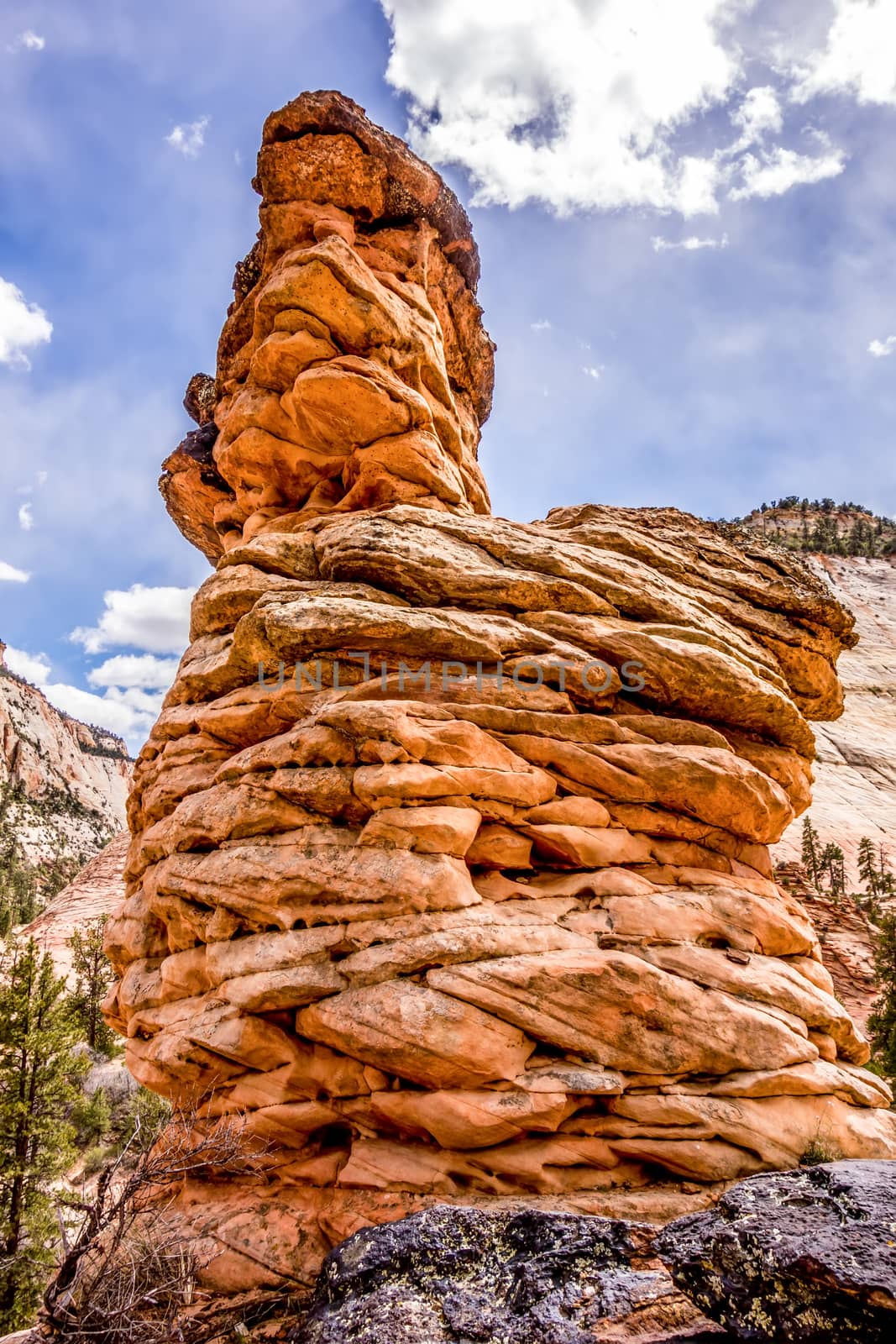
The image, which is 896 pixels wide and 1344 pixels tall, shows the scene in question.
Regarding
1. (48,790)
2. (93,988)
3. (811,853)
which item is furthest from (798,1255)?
(48,790)

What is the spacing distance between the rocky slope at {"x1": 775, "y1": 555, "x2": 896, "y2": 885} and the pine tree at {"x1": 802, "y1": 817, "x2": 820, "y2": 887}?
7.21ft

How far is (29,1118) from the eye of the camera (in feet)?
55.9

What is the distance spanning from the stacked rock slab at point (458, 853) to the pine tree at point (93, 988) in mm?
29547

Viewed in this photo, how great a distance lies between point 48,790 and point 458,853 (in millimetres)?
148543

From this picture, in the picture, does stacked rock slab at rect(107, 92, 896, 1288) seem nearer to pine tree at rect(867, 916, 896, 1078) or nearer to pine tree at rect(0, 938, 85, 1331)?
pine tree at rect(0, 938, 85, 1331)

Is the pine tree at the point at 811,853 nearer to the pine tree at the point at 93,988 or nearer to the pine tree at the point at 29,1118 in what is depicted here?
the pine tree at the point at 29,1118

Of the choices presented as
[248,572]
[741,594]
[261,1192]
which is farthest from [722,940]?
[248,572]

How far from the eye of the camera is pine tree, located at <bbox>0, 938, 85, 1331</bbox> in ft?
47.6

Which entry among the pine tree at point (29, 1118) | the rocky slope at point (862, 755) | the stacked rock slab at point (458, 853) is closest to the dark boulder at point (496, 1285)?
the stacked rock slab at point (458, 853)

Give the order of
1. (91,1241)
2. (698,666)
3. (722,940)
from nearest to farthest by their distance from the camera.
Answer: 1. (91,1241)
2. (722,940)
3. (698,666)

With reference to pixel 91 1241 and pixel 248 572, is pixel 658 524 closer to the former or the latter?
pixel 248 572

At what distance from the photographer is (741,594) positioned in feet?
47.7

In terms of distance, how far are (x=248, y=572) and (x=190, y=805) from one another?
5.17m

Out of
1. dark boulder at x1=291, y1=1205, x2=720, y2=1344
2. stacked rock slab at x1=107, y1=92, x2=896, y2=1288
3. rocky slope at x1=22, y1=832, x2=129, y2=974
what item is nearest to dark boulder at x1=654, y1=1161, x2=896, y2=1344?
dark boulder at x1=291, y1=1205, x2=720, y2=1344
